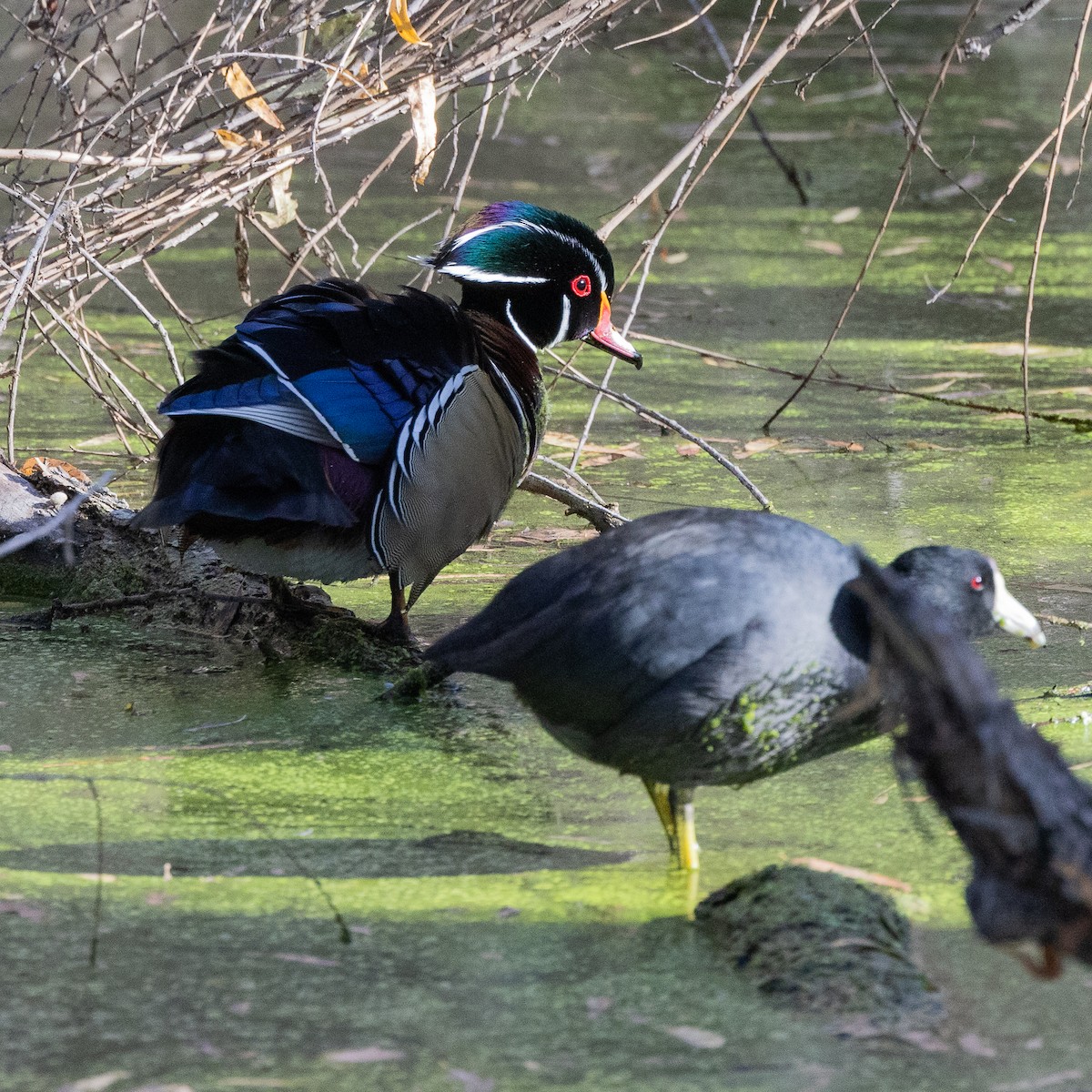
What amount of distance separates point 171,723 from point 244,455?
1.78 ft

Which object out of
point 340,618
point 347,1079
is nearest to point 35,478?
point 340,618

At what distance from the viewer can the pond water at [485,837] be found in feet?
6.76

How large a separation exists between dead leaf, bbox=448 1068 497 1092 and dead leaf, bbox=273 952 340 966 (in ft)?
1.10

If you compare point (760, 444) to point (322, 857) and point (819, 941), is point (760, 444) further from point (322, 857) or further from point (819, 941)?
point (819, 941)

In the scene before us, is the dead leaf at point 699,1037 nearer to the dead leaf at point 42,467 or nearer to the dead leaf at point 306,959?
the dead leaf at point 306,959

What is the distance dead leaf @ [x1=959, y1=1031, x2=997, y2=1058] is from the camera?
2.05m

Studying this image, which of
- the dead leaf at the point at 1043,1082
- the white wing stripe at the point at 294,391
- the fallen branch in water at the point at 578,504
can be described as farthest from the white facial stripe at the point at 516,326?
the dead leaf at the point at 1043,1082

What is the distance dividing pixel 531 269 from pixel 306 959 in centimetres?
192

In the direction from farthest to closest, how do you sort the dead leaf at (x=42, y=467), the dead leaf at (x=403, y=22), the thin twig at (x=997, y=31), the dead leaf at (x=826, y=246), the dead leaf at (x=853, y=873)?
the dead leaf at (x=826, y=246), the dead leaf at (x=42, y=467), the thin twig at (x=997, y=31), the dead leaf at (x=403, y=22), the dead leaf at (x=853, y=873)

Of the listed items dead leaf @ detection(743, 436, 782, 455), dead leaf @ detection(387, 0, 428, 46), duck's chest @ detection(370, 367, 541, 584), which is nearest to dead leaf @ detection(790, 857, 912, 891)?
duck's chest @ detection(370, 367, 541, 584)

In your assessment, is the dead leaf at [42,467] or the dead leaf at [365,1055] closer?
the dead leaf at [365,1055]

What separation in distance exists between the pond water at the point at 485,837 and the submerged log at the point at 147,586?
8cm

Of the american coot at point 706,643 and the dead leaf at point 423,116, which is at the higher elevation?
the dead leaf at point 423,116

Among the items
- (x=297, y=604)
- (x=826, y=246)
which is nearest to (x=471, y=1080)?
(x=297, y=604)
